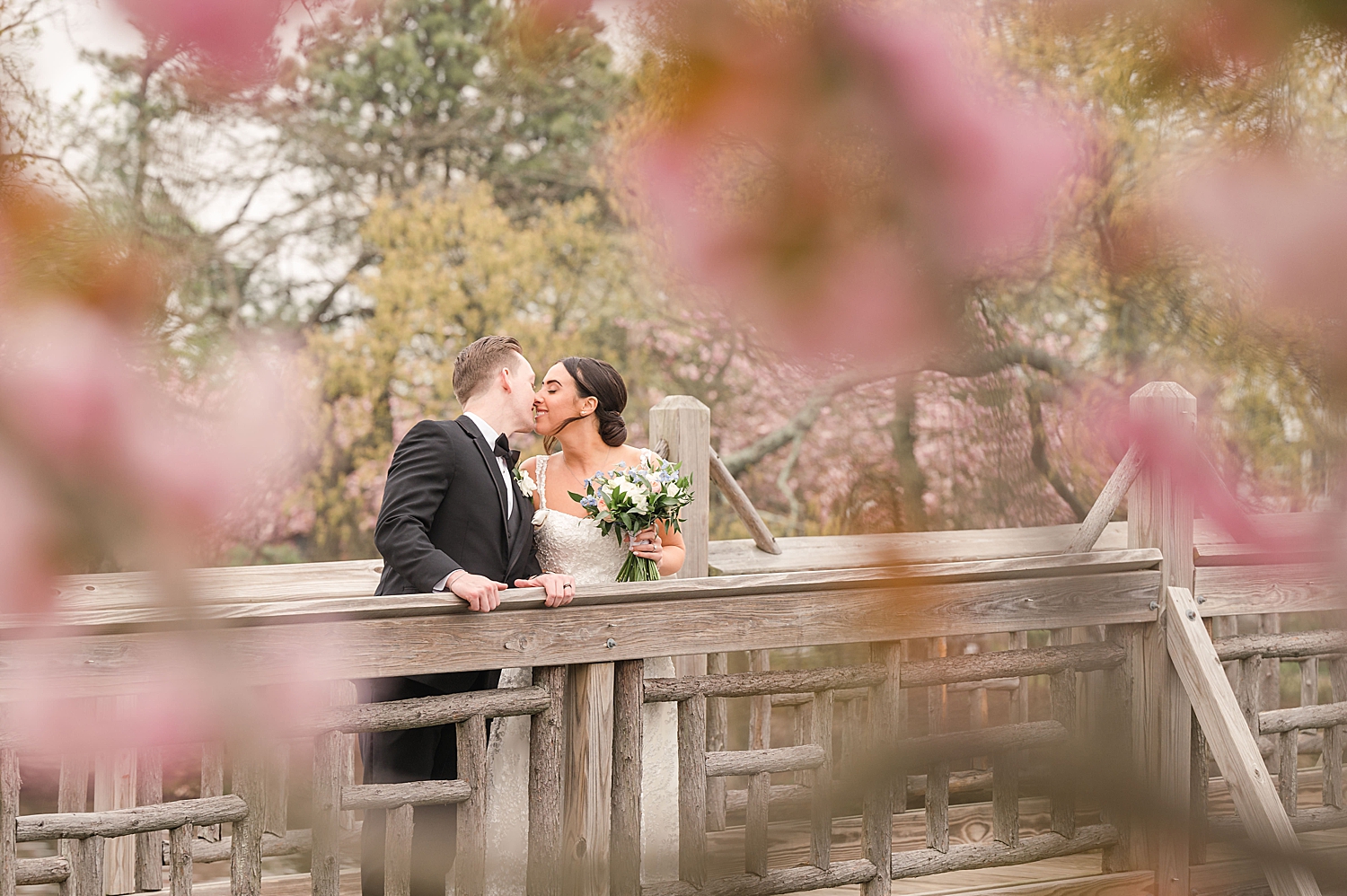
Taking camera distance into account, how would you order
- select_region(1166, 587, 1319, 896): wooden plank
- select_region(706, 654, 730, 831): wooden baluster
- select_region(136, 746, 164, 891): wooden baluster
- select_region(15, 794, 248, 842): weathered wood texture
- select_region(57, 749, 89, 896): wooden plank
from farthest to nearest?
1. select_region(706, 654, 730, 831): wooden baluster
2. select_region(57, 749, 89, 896): wooden plank
3. select_region(136, 746, 164, 891): wooden baluster
4. select_region(1166, 587, 1319, 896): wooden plank
5. select_region(15, 794, 248, 842): weathered wood texture

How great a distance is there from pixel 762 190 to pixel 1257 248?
23 centimetres

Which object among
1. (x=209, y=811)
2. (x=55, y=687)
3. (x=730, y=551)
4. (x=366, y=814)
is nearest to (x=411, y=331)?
(x=730, y=551)

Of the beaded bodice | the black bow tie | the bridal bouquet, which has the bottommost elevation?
the beaded bodice

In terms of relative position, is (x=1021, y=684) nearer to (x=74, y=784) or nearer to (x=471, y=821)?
(x=471, y=821)

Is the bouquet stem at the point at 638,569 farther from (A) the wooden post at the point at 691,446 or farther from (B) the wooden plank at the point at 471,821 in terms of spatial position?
(B) the wooden plank at the point at 471,821

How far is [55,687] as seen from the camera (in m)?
1.10

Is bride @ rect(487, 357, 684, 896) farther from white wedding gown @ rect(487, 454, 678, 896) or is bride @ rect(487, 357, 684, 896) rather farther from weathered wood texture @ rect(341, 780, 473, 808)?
weathered wood texture @ rect(341, 780, 473, 808)

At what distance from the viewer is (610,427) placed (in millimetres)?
3375

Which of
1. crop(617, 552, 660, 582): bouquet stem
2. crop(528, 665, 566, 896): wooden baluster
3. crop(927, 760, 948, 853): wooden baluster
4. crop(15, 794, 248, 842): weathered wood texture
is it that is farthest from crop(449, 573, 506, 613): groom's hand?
crop(927, 760, 948, 853): wooden baluster

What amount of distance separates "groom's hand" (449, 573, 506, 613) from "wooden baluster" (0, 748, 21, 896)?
2.80 ft

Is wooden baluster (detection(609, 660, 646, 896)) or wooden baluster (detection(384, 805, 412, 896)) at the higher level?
wooden baluster (detection(609, 660, 646, 896))

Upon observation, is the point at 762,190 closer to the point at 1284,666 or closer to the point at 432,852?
the point at 432,852

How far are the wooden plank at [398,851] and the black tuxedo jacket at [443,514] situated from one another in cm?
31

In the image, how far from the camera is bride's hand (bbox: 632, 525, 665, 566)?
10.3 feet
